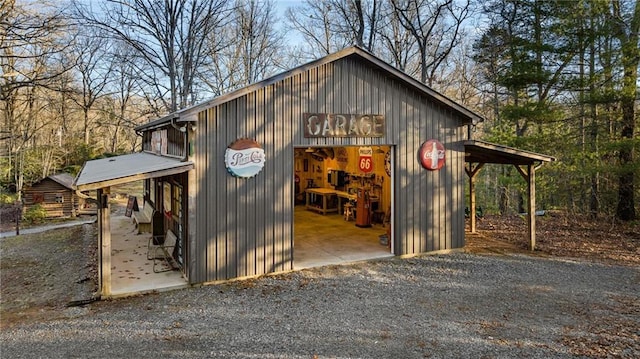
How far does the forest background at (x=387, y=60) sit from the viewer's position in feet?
35.7

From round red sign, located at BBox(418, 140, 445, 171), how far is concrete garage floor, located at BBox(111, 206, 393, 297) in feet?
7.17

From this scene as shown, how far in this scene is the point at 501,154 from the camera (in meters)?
9.30

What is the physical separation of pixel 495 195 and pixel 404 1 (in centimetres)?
1099

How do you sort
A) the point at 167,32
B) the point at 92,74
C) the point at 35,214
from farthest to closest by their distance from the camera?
the point at 92,74
the point at 167,32
the point at 35,214

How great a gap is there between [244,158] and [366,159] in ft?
20.3

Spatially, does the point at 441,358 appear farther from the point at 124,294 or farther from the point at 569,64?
the point at 569,64

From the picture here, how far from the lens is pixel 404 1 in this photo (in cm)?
1914

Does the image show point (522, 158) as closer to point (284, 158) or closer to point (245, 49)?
point (284, 158)

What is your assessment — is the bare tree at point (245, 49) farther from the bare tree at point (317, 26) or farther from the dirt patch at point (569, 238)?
the dirt patch at point (569, 238)

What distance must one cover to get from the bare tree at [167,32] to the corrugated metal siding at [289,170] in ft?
42.1

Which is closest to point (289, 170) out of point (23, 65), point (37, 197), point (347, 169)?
point (347, 169)

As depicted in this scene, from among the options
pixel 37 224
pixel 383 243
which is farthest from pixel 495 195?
pixel 37 224

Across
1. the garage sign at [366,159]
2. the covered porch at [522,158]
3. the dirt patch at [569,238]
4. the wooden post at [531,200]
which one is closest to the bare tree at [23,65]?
the garage sign at [366,159]

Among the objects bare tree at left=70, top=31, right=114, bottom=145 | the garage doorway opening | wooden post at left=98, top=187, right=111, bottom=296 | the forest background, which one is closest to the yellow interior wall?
the garage doorway opening
